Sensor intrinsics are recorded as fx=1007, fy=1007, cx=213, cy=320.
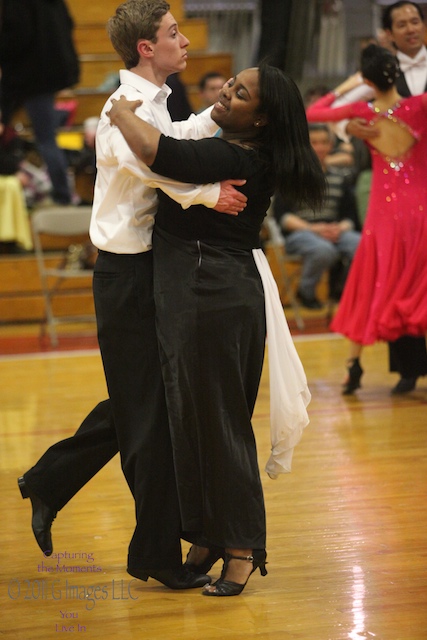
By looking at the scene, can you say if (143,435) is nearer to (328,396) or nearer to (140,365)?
(140,365)

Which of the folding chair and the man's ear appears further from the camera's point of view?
the folding chair

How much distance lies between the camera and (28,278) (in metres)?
7.44

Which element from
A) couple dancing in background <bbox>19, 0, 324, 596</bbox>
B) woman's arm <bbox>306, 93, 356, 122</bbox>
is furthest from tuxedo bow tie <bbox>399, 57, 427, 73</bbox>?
couple dancing in background <bbox>19, 0, 324, 596</bbox>

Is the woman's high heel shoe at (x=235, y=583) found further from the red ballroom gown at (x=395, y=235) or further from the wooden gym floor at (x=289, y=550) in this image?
the red ballroom gown at (x=395, y=235)

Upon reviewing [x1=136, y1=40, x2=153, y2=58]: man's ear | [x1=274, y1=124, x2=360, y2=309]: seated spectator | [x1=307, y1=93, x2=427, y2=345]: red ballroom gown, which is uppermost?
[x1=136, y1=40, x2=153, y2=58]: man's ear

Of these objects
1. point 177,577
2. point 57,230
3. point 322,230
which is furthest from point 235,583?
point 322,230

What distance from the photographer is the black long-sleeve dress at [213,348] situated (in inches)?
99.0

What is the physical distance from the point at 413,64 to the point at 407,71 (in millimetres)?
42

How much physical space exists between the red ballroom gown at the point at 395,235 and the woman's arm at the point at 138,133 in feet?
8.00

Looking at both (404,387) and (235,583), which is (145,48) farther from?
(404,387)

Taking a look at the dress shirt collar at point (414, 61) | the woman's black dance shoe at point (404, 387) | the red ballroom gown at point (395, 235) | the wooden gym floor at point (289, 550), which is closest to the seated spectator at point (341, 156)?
the dress shirt collar at point (414, 61)

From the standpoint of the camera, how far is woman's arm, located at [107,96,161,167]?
2.37m

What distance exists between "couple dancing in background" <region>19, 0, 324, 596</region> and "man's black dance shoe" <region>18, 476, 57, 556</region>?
1.13ft

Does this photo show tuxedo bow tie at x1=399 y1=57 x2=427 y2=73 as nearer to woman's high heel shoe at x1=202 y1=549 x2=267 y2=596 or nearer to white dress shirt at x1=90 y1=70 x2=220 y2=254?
white dress shirt at x1=90 y1=70 x2=220 y2=254
